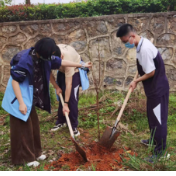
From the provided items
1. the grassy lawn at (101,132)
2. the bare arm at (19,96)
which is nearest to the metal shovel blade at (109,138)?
the grassy lawn at (101,132)

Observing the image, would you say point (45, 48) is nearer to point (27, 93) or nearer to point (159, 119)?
point (27, 93)

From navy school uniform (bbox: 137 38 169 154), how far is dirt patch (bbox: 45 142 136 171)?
573 mm

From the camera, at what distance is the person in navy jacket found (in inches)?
105

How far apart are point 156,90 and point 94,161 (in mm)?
1259

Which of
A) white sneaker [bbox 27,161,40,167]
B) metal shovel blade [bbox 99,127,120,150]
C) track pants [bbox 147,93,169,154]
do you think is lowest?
white sneaker [bbox 27,161,40,167]

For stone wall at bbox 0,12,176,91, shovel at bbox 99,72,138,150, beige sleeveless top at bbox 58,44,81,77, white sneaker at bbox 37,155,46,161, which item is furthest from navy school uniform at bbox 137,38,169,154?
stone wall at bbox 0,12,176,91

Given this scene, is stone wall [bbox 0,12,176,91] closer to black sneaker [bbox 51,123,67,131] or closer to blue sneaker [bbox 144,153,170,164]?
black sneaker [bbox 51,123,67,131]

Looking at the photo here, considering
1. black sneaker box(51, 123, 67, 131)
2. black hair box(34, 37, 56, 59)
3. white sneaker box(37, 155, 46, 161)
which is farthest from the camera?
black sneaker box(51, 123, 67, 131)

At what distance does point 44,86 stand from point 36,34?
312cm

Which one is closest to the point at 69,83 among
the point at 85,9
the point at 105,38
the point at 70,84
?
the point at 70,84

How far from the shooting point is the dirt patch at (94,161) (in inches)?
113

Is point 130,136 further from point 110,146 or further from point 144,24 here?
point 144,24

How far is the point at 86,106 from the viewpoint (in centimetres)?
509

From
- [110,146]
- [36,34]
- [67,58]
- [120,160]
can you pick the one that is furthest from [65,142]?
[36,34]
